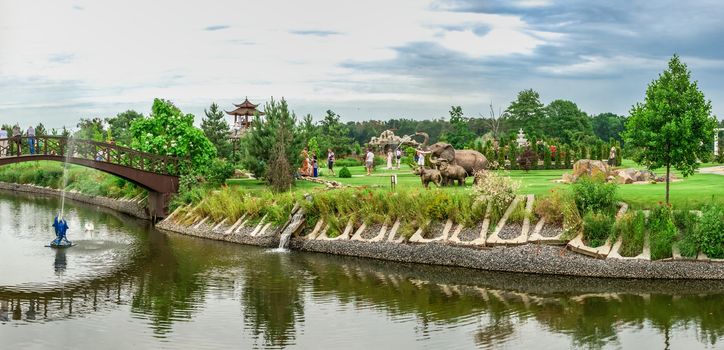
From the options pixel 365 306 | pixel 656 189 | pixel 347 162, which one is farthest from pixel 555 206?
pixel 347 162

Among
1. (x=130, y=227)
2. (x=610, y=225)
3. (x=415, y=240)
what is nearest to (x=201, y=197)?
(x=130, y=227)

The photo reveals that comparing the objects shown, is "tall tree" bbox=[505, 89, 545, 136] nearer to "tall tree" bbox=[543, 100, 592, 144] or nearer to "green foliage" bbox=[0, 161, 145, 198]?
"tall tree" bbox=[543, 100, 592, 144]

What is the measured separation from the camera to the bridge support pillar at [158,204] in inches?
1661

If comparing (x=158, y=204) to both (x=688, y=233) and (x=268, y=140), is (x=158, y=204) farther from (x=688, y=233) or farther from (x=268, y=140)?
(x=688, y=233)

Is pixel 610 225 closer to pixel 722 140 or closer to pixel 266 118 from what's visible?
pixel 266 118

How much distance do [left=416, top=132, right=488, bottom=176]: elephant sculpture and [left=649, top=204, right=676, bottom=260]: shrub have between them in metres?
13.6

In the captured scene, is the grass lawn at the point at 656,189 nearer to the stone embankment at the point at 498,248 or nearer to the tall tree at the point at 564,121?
the stone embankment at the point at 498,248

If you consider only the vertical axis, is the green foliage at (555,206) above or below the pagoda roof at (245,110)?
below

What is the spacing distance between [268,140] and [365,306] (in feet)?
70.9

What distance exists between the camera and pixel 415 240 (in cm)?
2869

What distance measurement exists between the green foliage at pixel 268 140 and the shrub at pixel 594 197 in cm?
1763

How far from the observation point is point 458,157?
3919 cm

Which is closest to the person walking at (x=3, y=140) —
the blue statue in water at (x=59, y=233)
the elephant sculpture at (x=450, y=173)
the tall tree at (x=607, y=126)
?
the blue statue in water at (x=59, y=233)

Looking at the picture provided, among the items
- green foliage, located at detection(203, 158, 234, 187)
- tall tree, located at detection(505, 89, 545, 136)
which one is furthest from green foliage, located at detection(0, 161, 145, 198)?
tall tree, located at detection(505, 89, 545, 136)
